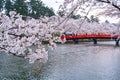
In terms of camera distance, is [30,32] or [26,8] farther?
[26,8]

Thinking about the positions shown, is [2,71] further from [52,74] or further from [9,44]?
[9,44]

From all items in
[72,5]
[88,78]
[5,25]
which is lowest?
[88,78]

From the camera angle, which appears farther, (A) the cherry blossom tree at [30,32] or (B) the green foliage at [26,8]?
(B) the green foliage at [26,8]

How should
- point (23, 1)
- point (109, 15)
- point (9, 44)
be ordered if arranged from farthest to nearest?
1. point (23, 1)
2. point (9, 44)
3. point (109, 15)

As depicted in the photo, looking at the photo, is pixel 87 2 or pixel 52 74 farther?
pixel 52 74

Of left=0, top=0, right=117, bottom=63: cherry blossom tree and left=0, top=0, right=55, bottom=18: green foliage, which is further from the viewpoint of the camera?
left=0, top=0, right=55, bottom=18: green foliage

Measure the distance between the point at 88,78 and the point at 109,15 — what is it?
9.05 meters

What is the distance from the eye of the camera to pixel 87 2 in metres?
4.80

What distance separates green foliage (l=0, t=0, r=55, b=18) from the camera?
Answer: 137 ft

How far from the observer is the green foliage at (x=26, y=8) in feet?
137

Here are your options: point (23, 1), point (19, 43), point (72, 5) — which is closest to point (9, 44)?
point (19, 43)

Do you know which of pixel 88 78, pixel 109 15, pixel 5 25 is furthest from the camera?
pixel 88 78

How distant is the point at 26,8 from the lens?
45.1 m

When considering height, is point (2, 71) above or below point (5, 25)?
below
